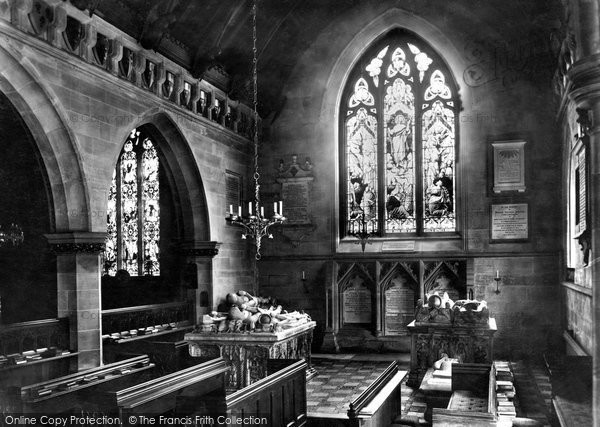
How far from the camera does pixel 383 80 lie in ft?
46.0

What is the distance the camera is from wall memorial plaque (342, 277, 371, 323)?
539 inches

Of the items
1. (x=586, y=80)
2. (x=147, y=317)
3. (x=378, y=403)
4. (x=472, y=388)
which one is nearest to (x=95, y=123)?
(x=147, y=317)

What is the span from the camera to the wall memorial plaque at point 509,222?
1270cm

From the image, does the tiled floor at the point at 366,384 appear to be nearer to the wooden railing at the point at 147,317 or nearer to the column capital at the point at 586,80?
the wooden railing at the point at 147,317

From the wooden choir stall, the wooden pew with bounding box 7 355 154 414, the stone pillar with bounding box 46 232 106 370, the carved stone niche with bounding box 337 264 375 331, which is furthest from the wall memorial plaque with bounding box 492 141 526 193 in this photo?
the wooden pew with bounding box 7 355 154 414

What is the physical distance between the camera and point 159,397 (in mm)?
5387

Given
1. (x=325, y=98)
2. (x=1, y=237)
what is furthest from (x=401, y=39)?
(x=1, y=237)

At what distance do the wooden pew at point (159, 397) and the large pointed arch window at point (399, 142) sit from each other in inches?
315

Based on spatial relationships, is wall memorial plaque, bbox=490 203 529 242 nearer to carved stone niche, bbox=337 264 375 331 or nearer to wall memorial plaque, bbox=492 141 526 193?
wall memorial plaque, bbox=492 141 526 193

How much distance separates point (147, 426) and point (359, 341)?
890 cm

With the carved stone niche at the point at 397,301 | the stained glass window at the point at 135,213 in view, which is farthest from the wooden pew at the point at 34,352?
the carved stone niche at the point at 397,301

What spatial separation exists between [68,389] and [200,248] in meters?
6.51

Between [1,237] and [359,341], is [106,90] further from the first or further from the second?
[359,341]

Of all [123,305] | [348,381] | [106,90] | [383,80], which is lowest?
[348,381]
